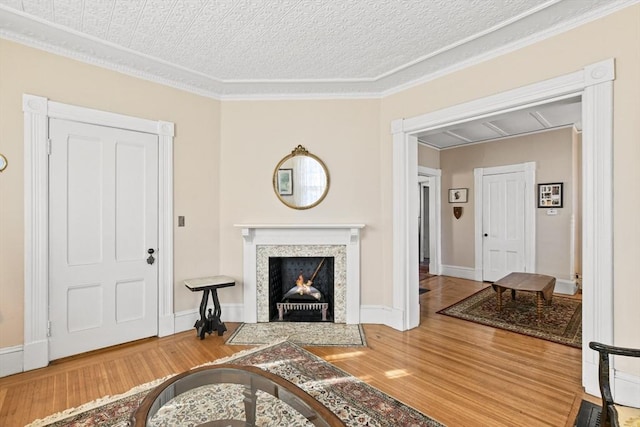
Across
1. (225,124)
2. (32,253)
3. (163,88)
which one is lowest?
(32,253)

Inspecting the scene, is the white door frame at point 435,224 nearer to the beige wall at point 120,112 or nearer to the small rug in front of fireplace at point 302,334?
the small rug in front of fireplace at point 302,334

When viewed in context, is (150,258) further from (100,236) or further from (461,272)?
(461,272)

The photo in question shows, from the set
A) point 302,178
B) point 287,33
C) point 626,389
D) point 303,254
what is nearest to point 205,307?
point 303,254

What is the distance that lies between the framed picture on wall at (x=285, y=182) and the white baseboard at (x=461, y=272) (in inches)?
169

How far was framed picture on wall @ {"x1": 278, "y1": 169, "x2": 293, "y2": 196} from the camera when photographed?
3732 mm

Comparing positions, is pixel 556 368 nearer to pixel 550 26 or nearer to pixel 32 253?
pixel 550 26

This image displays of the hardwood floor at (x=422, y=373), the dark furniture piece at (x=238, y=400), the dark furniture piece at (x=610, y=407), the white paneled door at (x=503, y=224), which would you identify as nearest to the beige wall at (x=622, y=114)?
the hardwood floor at (x=422, y=373)

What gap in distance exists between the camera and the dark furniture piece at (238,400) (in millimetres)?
1446

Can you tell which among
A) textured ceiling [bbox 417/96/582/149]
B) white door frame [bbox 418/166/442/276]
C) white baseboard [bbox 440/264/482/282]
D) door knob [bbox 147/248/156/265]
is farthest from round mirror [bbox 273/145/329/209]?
white baseboard [bbox 440/264/482/282]

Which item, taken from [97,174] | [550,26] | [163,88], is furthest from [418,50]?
[97,174]

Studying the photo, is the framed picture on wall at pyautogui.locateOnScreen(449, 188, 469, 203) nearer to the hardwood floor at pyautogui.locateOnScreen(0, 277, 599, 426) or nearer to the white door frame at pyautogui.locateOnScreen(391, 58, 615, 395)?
the hardwood floor at pyautogui.locateOnScreen(0, 277, 599, 426)

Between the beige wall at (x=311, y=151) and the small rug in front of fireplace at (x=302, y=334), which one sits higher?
the beige wall at (x=311, y=151)

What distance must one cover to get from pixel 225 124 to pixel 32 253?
7.29ft

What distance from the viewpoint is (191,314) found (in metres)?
3.54
